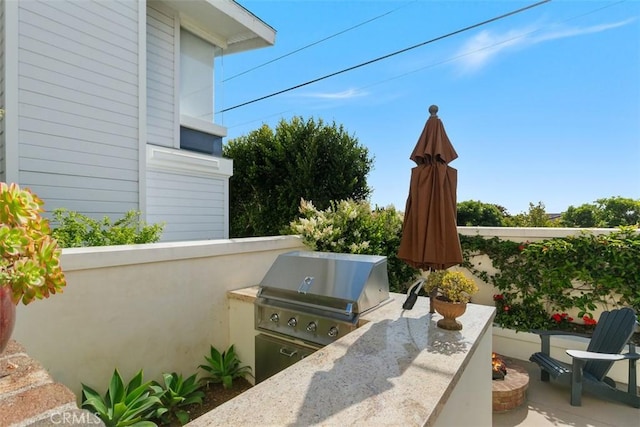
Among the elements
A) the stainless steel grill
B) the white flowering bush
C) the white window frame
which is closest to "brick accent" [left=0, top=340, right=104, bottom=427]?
the stainless steel grill

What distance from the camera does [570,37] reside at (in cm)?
636

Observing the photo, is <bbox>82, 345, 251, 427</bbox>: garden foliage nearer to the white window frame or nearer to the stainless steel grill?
the stainless steel grill

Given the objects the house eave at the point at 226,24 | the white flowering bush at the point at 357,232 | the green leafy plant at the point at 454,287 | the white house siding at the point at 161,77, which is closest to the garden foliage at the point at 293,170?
the house eave at the point at 226,24

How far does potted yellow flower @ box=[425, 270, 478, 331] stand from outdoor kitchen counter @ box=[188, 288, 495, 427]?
0.09 m

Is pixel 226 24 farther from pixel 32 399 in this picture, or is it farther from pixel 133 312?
pixel 32 399

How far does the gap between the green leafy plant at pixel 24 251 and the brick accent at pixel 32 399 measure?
0.86 ft

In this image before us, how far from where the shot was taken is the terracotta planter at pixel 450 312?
2.25m

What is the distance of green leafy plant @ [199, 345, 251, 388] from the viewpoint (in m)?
3.24

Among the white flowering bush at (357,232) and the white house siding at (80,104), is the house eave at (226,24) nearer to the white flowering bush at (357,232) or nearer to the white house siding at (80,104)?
the white house siding at (80,104)

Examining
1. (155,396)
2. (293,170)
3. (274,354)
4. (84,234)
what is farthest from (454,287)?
(293,170)

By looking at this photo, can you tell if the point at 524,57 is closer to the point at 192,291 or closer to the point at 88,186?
the point at 192,291

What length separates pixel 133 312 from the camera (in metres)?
2.82

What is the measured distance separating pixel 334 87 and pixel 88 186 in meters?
6.95

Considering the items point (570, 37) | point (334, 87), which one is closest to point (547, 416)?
point (570, 37)
